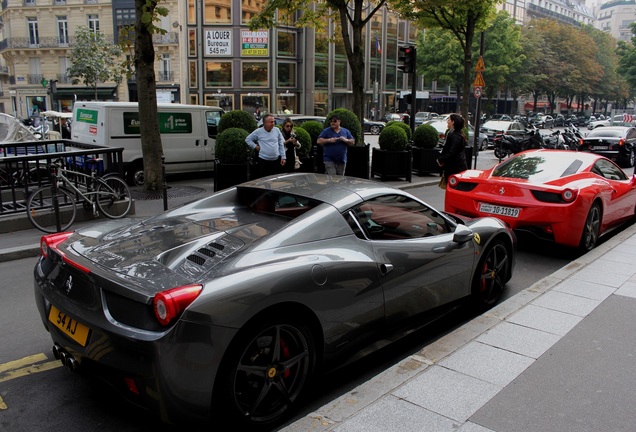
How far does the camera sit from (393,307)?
398 cm

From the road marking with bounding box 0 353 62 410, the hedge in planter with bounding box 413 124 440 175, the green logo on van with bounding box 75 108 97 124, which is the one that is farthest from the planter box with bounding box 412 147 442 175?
the road marking with bounding box 0 353 62 410

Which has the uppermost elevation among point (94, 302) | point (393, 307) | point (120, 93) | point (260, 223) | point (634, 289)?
point (120, 93)

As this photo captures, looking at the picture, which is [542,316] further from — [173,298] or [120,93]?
[120,93]

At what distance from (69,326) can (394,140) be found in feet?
39.2

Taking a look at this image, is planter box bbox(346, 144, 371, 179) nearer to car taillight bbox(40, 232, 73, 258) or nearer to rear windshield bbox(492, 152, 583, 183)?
rear windshield bbox(492, 152, 583, 183)

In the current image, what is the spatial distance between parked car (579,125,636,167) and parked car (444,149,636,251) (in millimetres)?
14149

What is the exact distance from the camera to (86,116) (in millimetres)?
12961

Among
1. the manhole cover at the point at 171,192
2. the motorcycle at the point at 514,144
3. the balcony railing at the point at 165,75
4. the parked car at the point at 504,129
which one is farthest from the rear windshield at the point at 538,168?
the balcony railing at the point at 165,75

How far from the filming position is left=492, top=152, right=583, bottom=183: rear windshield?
7699 mm

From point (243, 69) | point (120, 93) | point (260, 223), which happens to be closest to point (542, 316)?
point (260, 223)

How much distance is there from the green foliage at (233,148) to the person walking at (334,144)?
157 cm

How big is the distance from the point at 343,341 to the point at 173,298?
130cm

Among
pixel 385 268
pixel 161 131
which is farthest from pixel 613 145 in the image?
pixel 385 268

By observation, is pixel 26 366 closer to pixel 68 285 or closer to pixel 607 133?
pixel 68 285
